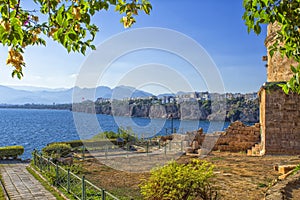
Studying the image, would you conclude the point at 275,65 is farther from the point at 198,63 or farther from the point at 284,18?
the point at 284,18

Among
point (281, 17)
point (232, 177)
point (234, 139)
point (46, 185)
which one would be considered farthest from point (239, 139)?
point (281, 17)

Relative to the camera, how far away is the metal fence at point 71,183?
25.9 feet

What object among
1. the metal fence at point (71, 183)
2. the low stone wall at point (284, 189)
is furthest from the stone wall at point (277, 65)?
the metal fence at point (71, 183)

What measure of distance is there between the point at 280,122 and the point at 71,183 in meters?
9.56

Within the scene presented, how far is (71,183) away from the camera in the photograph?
365 inches

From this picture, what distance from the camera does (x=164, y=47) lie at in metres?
13.8

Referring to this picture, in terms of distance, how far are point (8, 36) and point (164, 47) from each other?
1203cm

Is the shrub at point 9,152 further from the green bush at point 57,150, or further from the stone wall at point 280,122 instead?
the stone wall at point 280,122

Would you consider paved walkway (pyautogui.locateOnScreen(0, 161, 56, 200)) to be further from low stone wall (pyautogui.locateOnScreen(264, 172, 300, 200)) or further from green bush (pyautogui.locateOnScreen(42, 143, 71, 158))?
low stone wall (pyautogui.locateOnScreen(264, 172, 300, 200))

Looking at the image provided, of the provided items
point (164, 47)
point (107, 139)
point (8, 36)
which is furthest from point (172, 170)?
point (107, 139)

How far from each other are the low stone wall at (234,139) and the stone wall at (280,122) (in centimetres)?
377

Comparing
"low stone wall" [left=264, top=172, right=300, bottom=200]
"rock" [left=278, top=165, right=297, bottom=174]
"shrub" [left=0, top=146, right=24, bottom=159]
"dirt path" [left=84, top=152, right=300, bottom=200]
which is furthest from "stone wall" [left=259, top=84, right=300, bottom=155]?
"shrub" [left=0, top=146, right=24, bottom=159]

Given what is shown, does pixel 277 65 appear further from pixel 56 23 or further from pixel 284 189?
pixel 56 23

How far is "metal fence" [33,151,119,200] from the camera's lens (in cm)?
791
